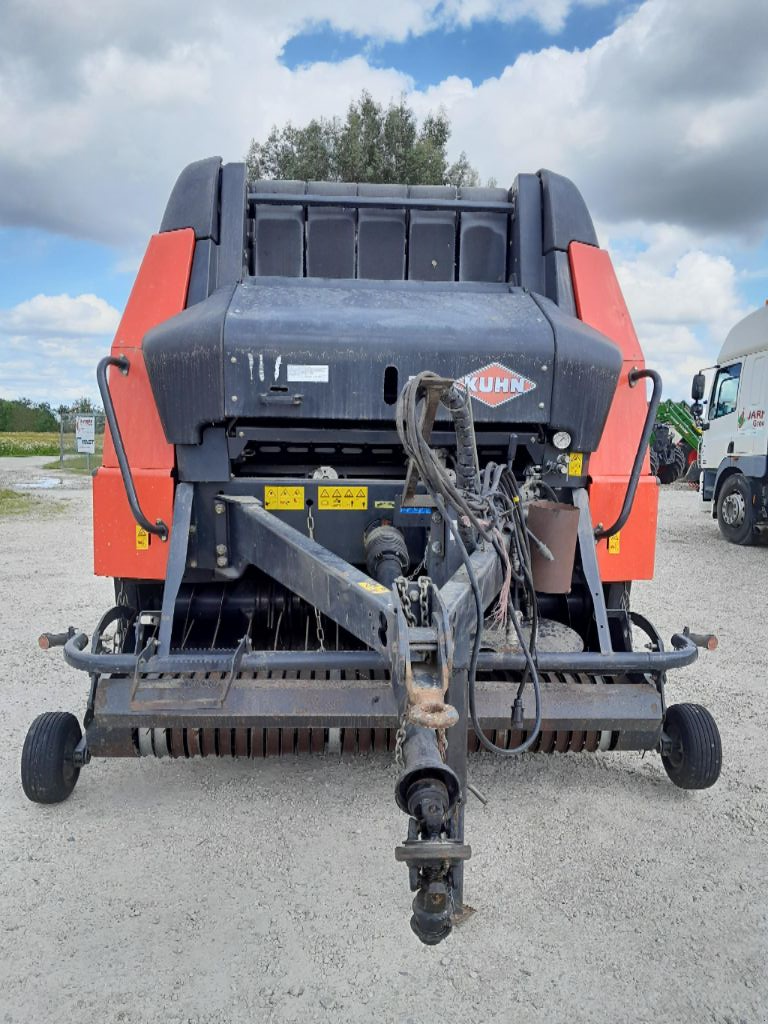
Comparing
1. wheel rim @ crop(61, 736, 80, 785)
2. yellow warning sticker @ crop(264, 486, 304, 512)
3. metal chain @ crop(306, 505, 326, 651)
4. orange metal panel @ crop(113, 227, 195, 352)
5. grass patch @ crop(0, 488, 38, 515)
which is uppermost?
orange metal panel @ crop(113, 227, 195, 352)

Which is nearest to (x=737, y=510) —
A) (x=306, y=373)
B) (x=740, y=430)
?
(x=740, y=430)

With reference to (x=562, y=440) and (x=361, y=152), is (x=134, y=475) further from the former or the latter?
(x=361, y=152)

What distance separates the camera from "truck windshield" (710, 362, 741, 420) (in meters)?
10.8

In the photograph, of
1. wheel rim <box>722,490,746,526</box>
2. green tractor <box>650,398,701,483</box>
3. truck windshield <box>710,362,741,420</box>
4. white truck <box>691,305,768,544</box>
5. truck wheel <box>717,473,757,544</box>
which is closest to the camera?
white truck <box>691,305,768,544</box>

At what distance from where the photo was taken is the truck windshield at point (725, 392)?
425 inches

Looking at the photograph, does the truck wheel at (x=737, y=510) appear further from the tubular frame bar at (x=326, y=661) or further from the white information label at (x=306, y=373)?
the white information label at (x=306, y=373)

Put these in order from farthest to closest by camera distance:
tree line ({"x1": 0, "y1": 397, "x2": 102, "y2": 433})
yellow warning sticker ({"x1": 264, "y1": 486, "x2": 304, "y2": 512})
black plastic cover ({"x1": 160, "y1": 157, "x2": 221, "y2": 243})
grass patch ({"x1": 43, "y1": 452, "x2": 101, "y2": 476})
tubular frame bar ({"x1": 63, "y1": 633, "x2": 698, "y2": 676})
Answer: tree line ({"x1": 0, "y1": 397, "x2": 102, "y2": 433}), grass patch ({"x1": 43, "y1": 452, "x2": 101, "y2": 476}), black plastic cover ({"x1": 160, "y1": 157, "x2": 221, "y2": 243}), yellow warning sticker ({"x1": 264, "y1": 486, "x2": 304, "y2": 512}), tubular frame bar ({"x1": 63, "y1": 633, "x2": 698, "y2": 676})

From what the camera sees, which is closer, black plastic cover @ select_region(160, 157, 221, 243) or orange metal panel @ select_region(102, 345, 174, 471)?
orange metal panel @ select_region(102, 345, 174, 471)

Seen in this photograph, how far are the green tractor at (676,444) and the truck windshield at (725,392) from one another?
6640mm

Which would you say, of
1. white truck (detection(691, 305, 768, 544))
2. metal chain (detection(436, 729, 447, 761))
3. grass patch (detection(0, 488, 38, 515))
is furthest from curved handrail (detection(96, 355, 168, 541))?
grass patch (detection(0, 488, 38, 515))

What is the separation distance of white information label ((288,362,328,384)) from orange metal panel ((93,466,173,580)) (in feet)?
2.26

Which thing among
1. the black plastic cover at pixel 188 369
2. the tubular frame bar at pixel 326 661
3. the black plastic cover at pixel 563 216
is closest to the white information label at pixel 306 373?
the black plastic cover at pixel 188 369

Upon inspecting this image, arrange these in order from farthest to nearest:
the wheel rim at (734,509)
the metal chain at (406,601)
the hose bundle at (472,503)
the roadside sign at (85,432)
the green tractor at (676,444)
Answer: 1. the green tractor at (676,444)
2. the roadside sign at (85,432)
3. the wheel rim at (734,509)
4. the hose bundle at (472,503)
5. the metal chain at (406,601)

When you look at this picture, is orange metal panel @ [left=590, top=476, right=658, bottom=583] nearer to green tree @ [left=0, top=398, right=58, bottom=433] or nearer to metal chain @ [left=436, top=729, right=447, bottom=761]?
metal chain @ [left=436, top=729, right=447, bottom=761]
